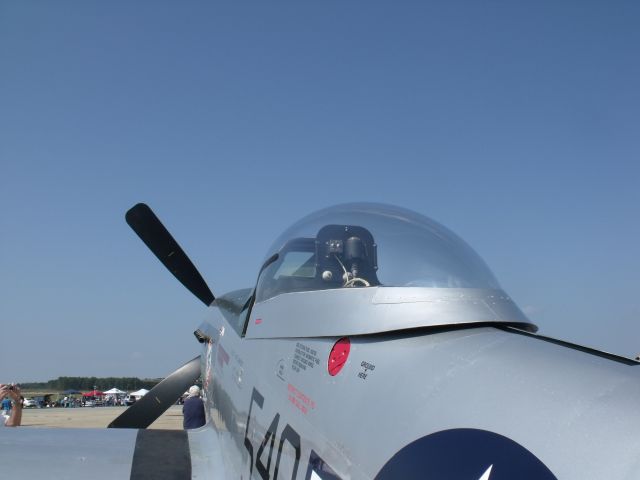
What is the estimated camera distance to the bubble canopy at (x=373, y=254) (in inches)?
120

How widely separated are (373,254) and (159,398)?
6.33 metres

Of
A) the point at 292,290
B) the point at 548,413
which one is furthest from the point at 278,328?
the point at 548,413

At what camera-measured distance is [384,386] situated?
2326 millimetres

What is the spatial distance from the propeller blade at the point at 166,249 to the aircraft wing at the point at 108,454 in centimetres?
469

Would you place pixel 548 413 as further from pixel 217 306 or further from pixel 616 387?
pixel 217 306

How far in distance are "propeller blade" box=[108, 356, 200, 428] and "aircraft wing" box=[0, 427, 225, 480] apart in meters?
3.02

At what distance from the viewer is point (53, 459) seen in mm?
4277

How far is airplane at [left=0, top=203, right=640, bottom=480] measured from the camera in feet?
5.57

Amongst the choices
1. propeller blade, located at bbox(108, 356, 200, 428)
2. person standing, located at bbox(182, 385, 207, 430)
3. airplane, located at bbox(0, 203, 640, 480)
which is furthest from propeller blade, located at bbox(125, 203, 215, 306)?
airplane, located at bbox(0, 203, 640, 480)

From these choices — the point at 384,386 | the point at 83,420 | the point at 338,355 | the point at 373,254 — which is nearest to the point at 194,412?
the point at 373,254

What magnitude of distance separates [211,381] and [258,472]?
10.1ft

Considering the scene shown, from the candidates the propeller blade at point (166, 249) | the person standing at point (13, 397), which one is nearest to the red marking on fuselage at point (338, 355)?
the person standing at point (13, 397)

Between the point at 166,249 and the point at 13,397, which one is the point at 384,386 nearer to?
the point at 13,397

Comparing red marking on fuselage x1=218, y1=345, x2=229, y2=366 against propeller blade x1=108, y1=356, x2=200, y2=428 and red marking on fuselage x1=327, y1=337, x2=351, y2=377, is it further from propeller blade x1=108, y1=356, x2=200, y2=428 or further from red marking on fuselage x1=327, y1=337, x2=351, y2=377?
propeller blade x1=108, y1=356, x2=200, y2=428
